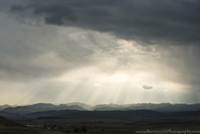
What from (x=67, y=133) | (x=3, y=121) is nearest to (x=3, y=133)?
(x=67, y=133)

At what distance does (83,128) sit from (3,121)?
138ft

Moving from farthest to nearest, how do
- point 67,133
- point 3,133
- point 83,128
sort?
point 83,128 → point 67,133 → point 3,133

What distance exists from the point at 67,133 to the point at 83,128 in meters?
15.6

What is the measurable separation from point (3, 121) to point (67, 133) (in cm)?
4061

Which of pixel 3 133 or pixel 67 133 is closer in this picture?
pixel 3 133

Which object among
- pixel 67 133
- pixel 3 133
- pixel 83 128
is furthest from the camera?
pixel 83 128

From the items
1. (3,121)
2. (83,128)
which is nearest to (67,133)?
(83,128)

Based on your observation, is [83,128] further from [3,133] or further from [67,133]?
[3,133]

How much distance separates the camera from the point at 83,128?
117188 mm

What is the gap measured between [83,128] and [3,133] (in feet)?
140

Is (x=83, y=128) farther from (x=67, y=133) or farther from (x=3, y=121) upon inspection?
(x=3, y=121)

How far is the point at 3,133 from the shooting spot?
84250mm

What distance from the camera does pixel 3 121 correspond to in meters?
122

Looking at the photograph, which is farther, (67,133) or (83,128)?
(83,128)
